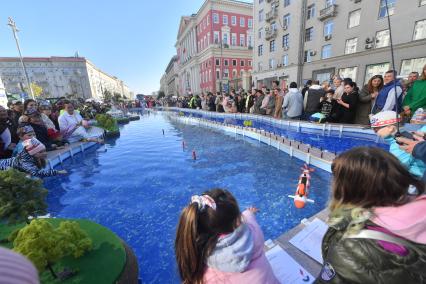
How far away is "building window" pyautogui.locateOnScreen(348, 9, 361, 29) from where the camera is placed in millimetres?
19797

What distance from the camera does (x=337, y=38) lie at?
21.9 meters

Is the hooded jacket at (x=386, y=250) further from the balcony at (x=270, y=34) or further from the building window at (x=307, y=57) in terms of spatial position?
the balcony at (x=270, y=34)

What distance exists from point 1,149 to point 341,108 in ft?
39.3

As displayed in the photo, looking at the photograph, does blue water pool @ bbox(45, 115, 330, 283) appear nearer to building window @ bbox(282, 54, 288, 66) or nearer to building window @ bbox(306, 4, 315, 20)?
building window @ bbox(306, 4, 315, 20)

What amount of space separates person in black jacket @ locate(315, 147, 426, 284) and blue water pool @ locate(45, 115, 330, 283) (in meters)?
2.94

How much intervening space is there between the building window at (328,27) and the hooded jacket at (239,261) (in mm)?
27579

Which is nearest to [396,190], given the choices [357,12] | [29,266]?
[29,266]

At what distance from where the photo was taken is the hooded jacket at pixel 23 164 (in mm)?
5328

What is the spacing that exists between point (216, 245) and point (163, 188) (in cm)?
498

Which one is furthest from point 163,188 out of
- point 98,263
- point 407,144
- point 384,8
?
point 384,8

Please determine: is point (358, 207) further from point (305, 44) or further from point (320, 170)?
point (305, 44)

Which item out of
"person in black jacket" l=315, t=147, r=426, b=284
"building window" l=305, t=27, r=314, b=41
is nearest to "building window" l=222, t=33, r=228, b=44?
"building window" l=305, t=27, r=314, b=41

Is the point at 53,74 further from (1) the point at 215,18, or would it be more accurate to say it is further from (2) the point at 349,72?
(2) the point at 349,72

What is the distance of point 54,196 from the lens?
5.98 meters
